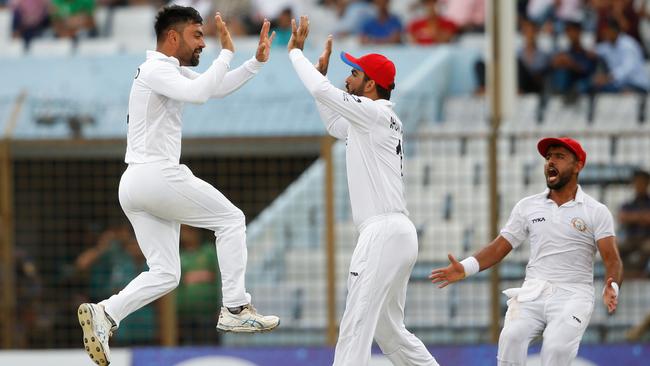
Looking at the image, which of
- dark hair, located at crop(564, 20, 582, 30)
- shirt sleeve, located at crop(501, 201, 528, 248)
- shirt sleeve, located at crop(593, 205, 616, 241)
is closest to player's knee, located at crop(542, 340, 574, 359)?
shirt sleeve, located at crop(593, 205, 616, 241)

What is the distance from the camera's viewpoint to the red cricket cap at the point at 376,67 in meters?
10.2

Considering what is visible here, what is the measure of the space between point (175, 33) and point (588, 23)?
8.93 m

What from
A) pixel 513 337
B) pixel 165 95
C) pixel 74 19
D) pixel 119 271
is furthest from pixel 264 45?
pixel 74 19

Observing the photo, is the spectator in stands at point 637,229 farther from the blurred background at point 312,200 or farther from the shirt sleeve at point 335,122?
the shirt sleeve at point 335,122

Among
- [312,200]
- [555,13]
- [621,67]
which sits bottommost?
[312,200]

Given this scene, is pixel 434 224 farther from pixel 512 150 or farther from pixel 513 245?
pixel 513 245

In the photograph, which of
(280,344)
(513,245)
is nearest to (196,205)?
(513,245)

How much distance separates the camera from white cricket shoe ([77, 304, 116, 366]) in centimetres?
988

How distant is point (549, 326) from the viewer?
33.7 feet

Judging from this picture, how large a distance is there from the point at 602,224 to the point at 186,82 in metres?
2.80

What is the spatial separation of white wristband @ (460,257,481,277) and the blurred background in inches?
132

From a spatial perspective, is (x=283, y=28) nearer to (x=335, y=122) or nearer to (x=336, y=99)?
(x=335, y=122)

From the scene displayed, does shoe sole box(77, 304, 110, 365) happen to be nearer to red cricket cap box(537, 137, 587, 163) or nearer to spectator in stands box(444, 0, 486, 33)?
red cricket cap box(537, 137, 587, 163)

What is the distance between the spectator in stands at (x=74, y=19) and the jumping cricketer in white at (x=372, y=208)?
9.57m
